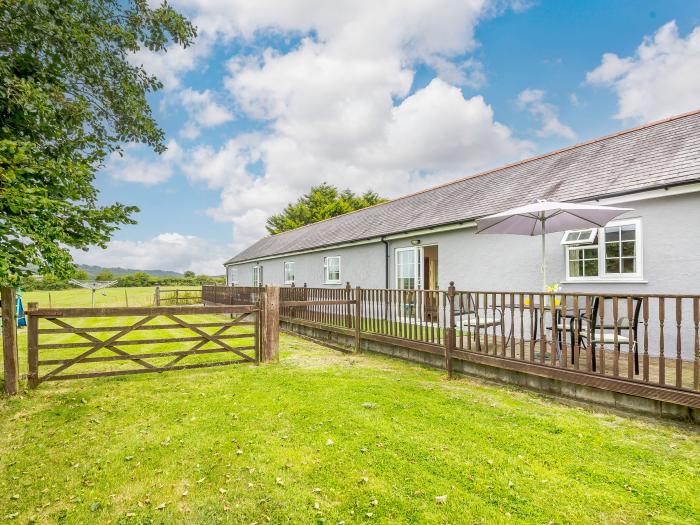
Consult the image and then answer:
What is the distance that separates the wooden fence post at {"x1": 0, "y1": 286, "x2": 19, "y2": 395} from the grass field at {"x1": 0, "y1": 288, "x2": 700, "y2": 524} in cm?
Answer: 26

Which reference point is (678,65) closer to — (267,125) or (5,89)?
(5,89)

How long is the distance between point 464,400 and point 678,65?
43.1ft

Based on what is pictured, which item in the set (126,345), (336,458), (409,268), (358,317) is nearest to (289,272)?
(409,268)

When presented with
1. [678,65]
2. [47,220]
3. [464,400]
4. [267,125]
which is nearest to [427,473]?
[464,400]

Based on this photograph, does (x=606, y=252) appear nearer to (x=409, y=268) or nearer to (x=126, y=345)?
(x=409, y=268)

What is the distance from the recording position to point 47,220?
456cm

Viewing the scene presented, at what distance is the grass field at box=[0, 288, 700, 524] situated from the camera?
2660 millimetres

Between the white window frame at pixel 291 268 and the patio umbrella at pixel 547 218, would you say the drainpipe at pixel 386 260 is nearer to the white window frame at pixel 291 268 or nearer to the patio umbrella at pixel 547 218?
the patio umbrella at pixel 547 218

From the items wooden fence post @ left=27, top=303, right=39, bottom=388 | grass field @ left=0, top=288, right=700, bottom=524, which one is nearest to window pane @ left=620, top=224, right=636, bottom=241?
grass field @ left=0, top=288, right=700, bottom=524

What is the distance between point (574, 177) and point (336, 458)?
8.50 meters

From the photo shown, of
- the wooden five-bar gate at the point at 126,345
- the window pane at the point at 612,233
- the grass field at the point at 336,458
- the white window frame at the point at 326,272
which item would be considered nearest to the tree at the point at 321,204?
the white window frame at the point at 326,272

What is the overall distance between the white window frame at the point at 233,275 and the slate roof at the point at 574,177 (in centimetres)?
1957

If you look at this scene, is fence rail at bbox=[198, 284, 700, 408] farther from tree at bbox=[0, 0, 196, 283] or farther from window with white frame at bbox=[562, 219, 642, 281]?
tree at bbox=[0, 0, 196, 283]

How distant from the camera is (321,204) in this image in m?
41.5
